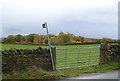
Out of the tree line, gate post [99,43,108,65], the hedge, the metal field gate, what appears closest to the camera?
the hedge

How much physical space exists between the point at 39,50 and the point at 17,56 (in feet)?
3.20

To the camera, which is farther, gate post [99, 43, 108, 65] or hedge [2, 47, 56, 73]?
gate post [99, 43, 108, 65]

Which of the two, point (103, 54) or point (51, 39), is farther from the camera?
point (51, 39)

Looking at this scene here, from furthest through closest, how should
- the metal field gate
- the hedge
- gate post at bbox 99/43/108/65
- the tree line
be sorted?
the tree line
gate post at bbox 99/43/108/65
the metal field gate
the hedge

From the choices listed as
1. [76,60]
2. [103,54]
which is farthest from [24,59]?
[103,54]

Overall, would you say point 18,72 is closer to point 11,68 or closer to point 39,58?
point 11,68

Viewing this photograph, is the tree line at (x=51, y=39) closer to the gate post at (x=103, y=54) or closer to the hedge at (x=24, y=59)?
the gate post at (x=103, y=54)

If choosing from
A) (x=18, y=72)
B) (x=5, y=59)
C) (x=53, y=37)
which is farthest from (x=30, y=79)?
(x=53, y=37)

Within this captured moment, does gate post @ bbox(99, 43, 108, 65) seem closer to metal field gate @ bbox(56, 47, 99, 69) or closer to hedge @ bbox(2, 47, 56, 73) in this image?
metal field gate @ bbox(56, 47, 99, 69)

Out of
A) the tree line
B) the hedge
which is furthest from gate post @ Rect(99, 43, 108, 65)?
the tree line

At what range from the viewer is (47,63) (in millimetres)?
6742

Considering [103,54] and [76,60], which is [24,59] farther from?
[103,54]

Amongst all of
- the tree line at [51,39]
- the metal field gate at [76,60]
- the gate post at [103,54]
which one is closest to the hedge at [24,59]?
the metal field gate at [76,60]

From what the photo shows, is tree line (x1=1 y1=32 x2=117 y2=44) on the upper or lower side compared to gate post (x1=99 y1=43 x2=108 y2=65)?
upper
